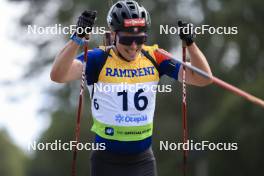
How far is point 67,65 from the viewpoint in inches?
271

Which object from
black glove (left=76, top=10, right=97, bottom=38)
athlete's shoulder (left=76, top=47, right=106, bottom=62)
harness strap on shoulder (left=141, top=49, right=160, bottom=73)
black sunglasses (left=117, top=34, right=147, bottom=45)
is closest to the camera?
black glove (left=76, top=10, right=97, bottom=38)

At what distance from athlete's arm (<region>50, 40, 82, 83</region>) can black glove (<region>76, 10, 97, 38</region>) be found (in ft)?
0.36

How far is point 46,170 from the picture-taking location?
1486 inches

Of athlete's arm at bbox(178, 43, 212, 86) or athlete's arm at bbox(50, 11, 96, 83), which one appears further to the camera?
athlete's arm at bbox(178, 43, 212, 86)

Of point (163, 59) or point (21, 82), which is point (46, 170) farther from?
point (163, 59)

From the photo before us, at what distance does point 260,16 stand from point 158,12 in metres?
4.79

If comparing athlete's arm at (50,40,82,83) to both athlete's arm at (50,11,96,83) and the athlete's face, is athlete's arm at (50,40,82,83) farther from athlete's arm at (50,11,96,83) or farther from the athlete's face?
the athlete's face

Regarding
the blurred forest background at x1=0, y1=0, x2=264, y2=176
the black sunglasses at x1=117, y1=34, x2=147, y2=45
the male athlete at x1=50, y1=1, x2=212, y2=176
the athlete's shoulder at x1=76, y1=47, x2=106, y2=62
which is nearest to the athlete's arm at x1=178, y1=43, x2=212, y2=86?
the male athlete at x1=50, y1=1, x2=212, y2=176

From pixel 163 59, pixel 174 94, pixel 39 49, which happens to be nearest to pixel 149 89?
pixel 163 59

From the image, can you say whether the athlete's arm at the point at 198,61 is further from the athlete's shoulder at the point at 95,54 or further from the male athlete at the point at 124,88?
the athlete's shoulder at the point at 95,54

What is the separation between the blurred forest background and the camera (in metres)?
24.1

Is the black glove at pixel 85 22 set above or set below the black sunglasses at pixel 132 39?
above

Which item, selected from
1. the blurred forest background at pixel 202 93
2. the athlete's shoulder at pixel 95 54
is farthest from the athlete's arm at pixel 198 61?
the blurred forest background at pixel 202 93

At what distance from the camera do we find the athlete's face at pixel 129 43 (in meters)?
6.94
